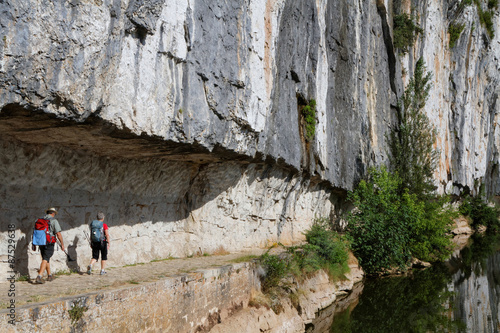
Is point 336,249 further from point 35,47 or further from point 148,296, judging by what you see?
point 35,47

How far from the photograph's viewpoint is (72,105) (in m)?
6.36

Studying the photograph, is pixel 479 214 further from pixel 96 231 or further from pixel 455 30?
pixel 96 231

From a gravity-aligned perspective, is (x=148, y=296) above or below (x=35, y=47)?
below

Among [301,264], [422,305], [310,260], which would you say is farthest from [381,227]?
[301,264]

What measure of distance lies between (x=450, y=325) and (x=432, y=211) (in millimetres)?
8396

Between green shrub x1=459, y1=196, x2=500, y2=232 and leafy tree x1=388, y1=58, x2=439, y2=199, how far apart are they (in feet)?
65.1

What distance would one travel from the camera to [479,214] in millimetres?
41156

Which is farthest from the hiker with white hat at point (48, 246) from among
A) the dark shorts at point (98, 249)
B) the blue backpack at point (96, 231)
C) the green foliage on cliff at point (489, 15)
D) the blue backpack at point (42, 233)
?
the green foliage on cliff at point (489, 15)

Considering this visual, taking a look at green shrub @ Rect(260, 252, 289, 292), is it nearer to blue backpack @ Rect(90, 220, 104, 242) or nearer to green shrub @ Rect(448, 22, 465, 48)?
blue backpack @ Rect(90, 220, 104, 242)

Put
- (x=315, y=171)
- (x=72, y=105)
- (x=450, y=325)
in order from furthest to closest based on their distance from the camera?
(x=315, y=171)
(x=450, y=325)
(x=72, y=105)

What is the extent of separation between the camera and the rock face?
625 cm

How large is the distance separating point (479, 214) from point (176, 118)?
→ 4008 centimetres

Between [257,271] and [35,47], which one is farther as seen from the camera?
[257,271]

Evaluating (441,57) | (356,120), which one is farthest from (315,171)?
(441,57)
